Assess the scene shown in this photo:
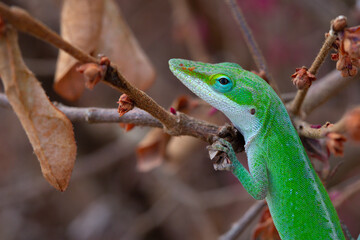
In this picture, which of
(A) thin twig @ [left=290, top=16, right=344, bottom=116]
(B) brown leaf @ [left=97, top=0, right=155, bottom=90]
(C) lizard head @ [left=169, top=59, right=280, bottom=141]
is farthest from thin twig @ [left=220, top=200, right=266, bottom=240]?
(B) brown leaf @ [left=97, top=0, right=155, bottom=90]

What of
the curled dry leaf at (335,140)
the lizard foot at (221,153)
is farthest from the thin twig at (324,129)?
the lizard foot at (221,153)

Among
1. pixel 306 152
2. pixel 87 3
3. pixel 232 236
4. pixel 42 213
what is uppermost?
pixel 87 3

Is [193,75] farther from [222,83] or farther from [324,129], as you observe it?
[324,129]

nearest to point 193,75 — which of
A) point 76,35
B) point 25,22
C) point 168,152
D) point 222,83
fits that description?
point 222,83

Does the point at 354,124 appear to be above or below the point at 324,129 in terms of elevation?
above

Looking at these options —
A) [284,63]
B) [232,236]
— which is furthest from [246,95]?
[284,63]

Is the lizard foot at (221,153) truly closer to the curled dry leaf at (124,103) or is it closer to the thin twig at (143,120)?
the thin twig at (143,120)

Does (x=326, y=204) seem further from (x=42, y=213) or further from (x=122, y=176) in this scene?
(x=42, y=213)
